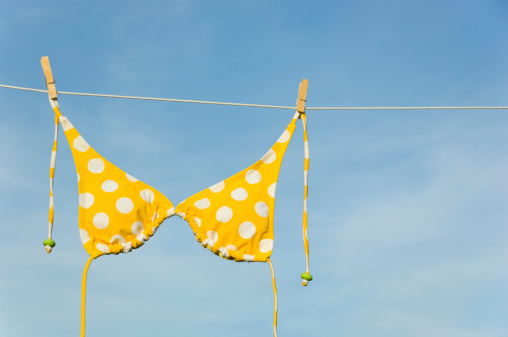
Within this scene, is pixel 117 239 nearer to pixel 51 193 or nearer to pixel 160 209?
pixel 160 209

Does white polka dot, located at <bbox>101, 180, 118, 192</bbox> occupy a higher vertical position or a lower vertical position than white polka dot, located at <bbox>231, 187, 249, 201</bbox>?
higher

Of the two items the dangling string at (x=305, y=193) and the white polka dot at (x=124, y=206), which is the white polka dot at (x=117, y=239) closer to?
the white polka dot at (x=124, y=206)

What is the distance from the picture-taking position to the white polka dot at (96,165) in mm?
4246

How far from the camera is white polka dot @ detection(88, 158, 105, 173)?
425 cm

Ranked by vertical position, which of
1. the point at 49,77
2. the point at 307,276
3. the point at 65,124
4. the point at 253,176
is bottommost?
the point at 307,276

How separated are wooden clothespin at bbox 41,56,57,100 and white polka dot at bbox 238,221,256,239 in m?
1.45

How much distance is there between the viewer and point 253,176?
14.1 ft

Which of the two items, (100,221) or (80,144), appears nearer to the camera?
(100,221)

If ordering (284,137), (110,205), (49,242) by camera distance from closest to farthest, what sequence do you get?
1. (49,242)
2. (110,205)
3. (284,137)

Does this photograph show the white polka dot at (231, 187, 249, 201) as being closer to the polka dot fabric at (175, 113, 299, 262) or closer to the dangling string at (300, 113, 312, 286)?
the polka dot fabric at (175, 113, 299, 262)

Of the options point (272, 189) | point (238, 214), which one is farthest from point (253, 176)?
point (238, 214)

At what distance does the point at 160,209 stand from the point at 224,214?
40cm

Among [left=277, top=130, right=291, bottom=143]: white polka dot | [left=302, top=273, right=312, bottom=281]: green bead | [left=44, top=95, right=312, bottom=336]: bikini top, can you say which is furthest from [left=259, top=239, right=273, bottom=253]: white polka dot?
[left=277, top=130, right=291, bottom=143]: white polka dot

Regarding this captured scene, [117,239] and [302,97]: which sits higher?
[302,97]
